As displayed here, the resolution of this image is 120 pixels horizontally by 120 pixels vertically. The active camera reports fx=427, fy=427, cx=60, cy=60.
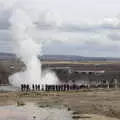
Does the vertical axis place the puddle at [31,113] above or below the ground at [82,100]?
below

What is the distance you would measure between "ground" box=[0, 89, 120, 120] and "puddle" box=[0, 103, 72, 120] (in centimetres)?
189

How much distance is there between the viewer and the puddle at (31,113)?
5079 cm

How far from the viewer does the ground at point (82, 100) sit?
5425 centimetres

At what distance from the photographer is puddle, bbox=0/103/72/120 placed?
167ft

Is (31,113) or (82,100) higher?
(82,100)

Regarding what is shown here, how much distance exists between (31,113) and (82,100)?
17302mm

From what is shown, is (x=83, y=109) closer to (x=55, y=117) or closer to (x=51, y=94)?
(x=55, y=117)

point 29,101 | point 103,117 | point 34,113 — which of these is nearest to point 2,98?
point 29,101

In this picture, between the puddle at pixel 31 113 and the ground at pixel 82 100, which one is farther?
the ground at pixel 82 100

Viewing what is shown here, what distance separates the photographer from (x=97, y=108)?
5931 centimetres

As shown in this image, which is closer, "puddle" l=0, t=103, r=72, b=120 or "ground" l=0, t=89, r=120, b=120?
"puddle" l=0, t=103, r=72, b=120

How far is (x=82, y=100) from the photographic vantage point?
7044 cm

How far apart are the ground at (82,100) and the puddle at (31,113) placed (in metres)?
1.89

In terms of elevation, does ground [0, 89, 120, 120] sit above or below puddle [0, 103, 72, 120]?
above
